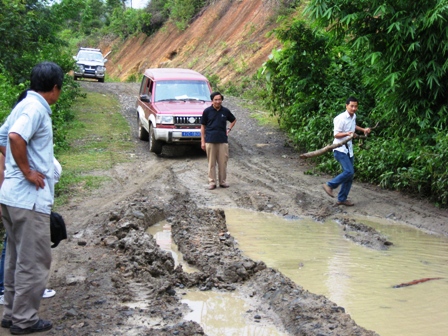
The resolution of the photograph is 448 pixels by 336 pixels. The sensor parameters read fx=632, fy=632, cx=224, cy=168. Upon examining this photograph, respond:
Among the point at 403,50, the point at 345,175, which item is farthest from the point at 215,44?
the point at 345,175

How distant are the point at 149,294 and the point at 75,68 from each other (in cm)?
1862

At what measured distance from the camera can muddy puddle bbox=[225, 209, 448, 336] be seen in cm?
584

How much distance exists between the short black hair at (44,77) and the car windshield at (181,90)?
10218 millimetres

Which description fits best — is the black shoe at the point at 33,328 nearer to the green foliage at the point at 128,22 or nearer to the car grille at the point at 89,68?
the car grille at the point at 89,68

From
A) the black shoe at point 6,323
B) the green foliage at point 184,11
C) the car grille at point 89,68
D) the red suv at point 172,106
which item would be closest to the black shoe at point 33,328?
the black shoe at point 6,323

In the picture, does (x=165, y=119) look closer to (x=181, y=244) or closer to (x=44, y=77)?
(x=181, y=244)

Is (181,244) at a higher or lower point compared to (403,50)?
lower

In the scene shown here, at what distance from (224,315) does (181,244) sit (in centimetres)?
244

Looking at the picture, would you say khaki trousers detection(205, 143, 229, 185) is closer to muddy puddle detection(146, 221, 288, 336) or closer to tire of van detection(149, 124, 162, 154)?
tire of van detection(149, 124, 162, 154)

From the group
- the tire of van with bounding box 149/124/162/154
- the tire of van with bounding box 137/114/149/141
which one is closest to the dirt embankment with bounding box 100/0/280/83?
the tire of van with bounding box 137/114/149/141

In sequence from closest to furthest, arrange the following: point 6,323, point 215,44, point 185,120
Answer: point 6,323, point 185,120, point 215,44

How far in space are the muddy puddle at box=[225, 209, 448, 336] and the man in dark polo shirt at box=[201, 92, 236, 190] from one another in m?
1.48

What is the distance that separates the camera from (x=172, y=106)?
14.5m

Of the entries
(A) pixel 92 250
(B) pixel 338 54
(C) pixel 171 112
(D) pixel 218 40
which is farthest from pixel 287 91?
(D) pixel 218 40
